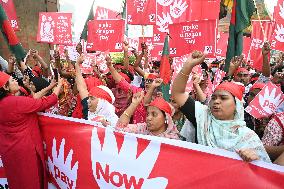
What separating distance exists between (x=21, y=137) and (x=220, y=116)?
6.68 feet

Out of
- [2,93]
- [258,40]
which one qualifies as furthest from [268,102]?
[258,40]

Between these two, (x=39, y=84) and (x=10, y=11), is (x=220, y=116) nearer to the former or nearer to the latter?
(x=39, y=84)

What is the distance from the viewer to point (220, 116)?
2650 millimetres

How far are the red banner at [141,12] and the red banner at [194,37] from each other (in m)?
1.99

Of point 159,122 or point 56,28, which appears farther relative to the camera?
point 56,28

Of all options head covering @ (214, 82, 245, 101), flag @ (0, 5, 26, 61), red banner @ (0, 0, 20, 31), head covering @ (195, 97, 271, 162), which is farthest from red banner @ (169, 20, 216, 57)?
red banner @ (0, 0, 20, 31)

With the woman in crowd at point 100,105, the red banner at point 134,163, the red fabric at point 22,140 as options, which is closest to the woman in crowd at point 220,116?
the red banner at point 134,163

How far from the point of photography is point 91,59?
647 centimetres

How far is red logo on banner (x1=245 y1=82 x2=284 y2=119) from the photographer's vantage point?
3.49m

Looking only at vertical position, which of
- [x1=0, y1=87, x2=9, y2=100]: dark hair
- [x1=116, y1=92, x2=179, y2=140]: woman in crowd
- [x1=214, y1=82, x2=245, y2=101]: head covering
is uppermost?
[x1=214, y1=82, x2=245, y2=101]: head covering

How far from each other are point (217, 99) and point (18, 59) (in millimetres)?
4519

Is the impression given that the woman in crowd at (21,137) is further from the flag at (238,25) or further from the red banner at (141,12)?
the red banner at (141,12)

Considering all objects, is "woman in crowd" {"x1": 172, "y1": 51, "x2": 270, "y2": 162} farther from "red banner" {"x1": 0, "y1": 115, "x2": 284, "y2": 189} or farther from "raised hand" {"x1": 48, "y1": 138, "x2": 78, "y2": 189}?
"raised hand" {"x1": 48, "y1": 138, "x2": 78, "y2": 189}

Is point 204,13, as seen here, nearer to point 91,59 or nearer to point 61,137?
point 91,59
